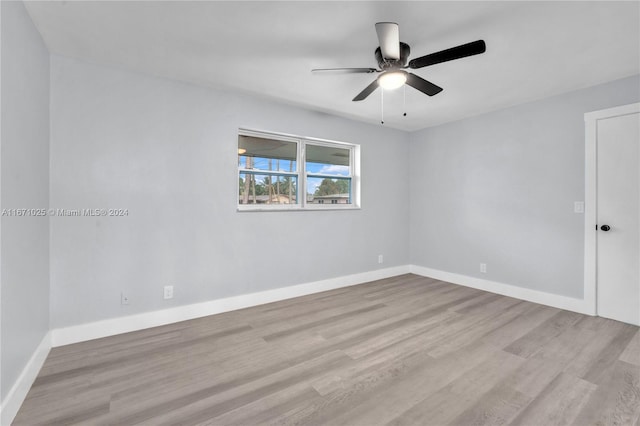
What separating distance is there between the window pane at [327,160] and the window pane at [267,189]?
370 millimetres

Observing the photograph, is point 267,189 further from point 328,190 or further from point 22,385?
point 22,385

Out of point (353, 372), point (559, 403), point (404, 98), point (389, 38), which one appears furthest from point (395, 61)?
point (559, 403)

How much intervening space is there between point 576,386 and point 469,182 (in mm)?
2905

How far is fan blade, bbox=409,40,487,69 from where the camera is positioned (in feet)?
5.94

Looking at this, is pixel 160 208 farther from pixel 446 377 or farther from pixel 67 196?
pixel 446 377

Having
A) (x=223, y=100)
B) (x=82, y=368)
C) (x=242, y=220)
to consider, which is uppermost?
(x=223, y=100)

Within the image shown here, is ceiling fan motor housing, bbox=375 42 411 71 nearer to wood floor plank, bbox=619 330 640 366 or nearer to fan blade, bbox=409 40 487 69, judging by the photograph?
fan blade, bbox=409 40 487 69

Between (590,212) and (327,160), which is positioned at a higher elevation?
(327,160)

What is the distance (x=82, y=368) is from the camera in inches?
84.2

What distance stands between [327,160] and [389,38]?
8.07 ft

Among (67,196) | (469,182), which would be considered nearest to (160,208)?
(67,196)

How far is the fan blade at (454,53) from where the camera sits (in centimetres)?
181

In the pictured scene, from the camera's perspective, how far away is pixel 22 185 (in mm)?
1860

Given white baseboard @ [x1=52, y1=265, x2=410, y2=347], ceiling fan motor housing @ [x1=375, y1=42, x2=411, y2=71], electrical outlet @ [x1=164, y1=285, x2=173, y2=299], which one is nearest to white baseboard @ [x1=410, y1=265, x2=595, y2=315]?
white baseboard @ [x1=52, y1=265, x2=410, y2=347]
